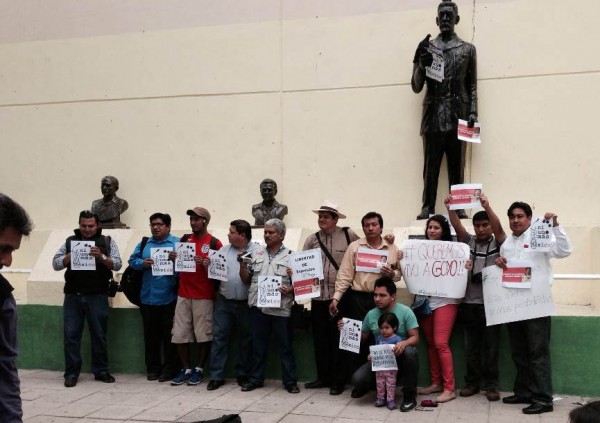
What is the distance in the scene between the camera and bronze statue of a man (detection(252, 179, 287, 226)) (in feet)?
30.8

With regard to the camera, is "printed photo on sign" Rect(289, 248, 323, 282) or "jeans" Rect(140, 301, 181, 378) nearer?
"printed photo on sign" Rect(289, 248, 323, 282)

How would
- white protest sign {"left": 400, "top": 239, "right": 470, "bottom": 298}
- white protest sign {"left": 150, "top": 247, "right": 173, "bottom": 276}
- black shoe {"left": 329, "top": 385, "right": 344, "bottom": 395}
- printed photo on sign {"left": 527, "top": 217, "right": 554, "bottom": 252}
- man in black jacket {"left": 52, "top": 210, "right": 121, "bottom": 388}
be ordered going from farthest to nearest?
white protest sign {"left": 150, "top": 247, "right": 173, "bottom": 276}
man in black jacket {"left": 52, "top": 210, "right": 121, "bottom": 388}
black shoe {"left": 329, "top": 385, "right": 344, "bottom": 395}
white protest sign {"left": 400, "top": 239, "right": 470, "bottom": 298}
printed photo on sign {"left": 527, "top": 217, "right": 554, "bottom": 252}

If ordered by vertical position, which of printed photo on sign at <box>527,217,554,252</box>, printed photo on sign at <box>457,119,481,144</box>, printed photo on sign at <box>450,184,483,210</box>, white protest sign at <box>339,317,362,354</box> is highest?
printed photo on sign at <box>457,119,481,144</box>

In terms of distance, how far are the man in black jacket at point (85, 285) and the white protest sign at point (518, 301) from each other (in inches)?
155

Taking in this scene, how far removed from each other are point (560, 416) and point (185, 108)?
7040mm

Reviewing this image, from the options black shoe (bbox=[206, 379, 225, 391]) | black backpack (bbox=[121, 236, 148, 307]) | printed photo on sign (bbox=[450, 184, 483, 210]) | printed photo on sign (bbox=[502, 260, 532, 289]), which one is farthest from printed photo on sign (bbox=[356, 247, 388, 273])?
black backpack (bbox=[121, 236, 148, 307])

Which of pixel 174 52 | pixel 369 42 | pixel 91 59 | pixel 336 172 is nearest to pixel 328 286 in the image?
pixel 336 172

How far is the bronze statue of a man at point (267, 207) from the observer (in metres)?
9.39

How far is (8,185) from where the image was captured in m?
11.3

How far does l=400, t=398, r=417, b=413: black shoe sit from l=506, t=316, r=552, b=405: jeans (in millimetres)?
966

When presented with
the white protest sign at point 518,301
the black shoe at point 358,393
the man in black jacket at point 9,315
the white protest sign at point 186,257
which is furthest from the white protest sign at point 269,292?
the man in black jacket at point 9,315

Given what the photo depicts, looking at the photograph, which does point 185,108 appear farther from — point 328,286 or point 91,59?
point 328,286

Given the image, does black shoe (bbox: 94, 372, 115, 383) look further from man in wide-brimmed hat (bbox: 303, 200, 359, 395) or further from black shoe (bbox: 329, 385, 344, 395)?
black shoe (bbox: 329, 385, 344, 395)

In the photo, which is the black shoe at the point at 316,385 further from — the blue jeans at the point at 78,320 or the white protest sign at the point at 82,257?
the white protest sign at the point at 82,257
